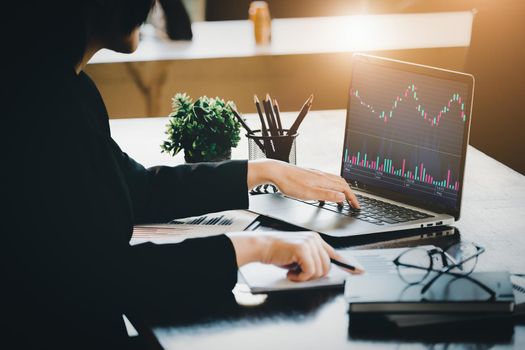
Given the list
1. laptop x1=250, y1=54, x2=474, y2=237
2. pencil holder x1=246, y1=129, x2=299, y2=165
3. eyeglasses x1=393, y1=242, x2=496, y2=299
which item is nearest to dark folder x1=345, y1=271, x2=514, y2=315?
eyeglasses x1=393, y1=242, x2=496, y2=299

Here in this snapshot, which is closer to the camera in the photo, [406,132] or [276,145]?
[406,132]

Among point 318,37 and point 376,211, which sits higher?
point 318,37

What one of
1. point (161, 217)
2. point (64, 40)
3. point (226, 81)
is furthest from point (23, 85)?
point (226, 81)

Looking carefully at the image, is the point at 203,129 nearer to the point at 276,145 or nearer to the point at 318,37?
the point at 276,145

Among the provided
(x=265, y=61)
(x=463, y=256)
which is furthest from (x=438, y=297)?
(x=265, y=61)

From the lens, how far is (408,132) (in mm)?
1317

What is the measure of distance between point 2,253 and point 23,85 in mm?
217

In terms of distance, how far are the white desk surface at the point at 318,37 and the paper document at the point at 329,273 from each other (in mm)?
2731

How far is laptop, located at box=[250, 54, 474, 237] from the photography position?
122cm

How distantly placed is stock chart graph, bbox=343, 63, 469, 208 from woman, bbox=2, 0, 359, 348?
0.37 meters

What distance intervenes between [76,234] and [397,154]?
27.6 inches

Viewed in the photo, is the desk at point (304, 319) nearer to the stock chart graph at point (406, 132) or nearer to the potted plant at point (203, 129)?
the stock chart graph at point (406, 132)

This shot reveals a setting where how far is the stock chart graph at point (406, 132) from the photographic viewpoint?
1239 millimetres

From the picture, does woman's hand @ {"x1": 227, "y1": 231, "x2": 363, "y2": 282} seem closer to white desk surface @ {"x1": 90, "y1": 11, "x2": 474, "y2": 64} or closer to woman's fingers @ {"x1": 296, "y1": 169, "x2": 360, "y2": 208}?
woman's fingers @ {"x1": 296, "y1": 169, "x2": 360, "y2": 208}
